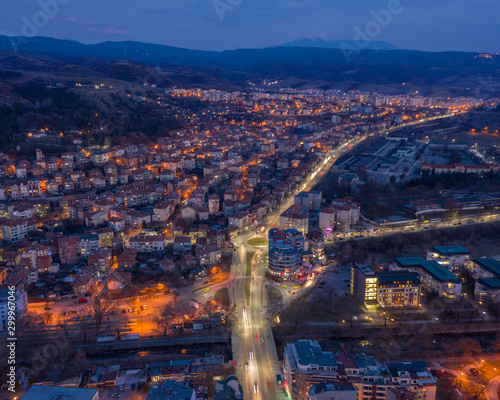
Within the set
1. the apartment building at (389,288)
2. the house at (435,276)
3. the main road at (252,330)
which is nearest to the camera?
the main road at (252,330)

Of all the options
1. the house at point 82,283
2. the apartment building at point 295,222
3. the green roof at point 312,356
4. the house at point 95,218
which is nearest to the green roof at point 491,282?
the apartment building at point 295,222

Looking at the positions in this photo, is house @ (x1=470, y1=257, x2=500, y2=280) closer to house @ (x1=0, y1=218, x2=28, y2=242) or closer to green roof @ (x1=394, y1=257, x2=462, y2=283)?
green roof @ (x1=394, y1=257, x2=462, y2=283)

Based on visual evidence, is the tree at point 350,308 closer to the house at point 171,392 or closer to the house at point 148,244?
the house at point 171,392

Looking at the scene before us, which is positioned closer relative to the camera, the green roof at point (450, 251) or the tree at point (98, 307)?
the tree at point (98, 307)

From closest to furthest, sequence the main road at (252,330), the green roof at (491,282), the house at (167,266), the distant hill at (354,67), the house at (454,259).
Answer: the main road at (252,330) → the green roof at (491,282) → the house at (167,266) → the house at (454,259) → the distant hill at (354,67)

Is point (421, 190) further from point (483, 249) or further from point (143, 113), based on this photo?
point (143, 113)

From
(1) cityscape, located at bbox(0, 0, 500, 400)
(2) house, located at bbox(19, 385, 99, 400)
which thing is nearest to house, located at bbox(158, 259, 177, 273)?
(1) cityscape, located at bbox(0, 0, 500, 400)

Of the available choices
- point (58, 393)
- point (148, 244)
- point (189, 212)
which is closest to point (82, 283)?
point (148, 244)

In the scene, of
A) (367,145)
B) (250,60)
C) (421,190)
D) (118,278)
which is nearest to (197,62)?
(250,60)
